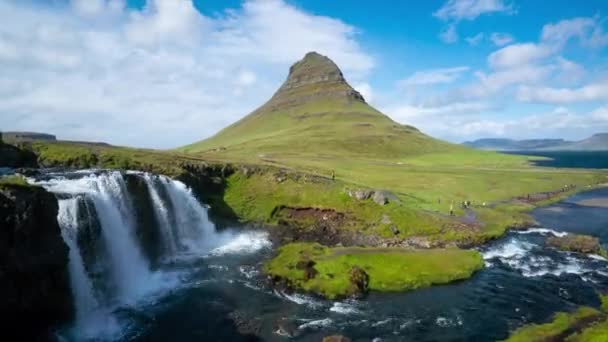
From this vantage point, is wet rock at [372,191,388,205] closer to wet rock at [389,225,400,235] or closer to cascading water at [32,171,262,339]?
wet rock at [389,225,400,235]

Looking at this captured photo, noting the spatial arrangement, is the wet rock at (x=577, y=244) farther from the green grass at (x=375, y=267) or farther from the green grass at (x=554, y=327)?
the green grass at (x=554, y=327)

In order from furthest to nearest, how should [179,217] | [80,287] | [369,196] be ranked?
1. [369,196]
2. [179,217]
3. [80,287]

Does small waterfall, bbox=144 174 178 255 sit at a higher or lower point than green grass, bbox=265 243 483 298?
higher

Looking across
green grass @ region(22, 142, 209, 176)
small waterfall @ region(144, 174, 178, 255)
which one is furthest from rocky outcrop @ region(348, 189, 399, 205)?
green grass @ region(22, 142, 209, 176)

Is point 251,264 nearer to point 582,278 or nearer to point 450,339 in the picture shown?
point 450,339

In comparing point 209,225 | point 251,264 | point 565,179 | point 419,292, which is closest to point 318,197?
point 209,225

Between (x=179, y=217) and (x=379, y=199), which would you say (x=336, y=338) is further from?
(x=379, y=199)

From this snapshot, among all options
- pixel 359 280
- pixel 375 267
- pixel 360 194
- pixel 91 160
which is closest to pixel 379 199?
pixel 360 194
